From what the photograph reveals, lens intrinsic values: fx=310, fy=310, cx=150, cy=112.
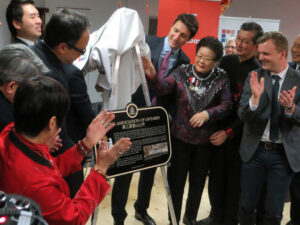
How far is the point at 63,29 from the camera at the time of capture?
67.3 inches

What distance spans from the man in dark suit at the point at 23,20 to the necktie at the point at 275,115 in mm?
1914

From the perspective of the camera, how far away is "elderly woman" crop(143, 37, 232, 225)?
7.61 ft

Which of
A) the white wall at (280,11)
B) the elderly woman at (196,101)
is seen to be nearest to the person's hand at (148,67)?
the elderly woman at (196,101)

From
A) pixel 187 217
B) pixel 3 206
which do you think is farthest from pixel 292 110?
pixel 3 206

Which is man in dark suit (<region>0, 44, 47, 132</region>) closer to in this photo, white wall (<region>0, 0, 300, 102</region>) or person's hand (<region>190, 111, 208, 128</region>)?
person's hand (<region>190, 111, 208, 128</region>)

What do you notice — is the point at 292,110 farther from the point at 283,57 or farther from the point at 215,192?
the point at 215,192

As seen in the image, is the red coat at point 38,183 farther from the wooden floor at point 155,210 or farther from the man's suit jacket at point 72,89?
the wooden floor at point 155,210

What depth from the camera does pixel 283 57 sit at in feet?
7.20

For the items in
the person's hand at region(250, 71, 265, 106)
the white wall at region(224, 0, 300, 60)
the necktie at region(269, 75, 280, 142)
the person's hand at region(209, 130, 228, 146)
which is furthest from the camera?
the white wall at region(224, 0, 300, 60)

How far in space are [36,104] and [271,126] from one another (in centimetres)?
169

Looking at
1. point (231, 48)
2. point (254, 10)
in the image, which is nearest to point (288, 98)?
point (231, 48)

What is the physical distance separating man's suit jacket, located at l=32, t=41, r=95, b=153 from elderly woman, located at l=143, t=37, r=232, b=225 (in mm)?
600

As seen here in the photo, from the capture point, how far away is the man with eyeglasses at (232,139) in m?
2.50

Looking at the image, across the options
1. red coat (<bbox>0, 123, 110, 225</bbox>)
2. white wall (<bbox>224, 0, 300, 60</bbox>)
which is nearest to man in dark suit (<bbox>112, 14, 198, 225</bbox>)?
red coat (<bbox>0, 123, 110, 225</bbox>)
